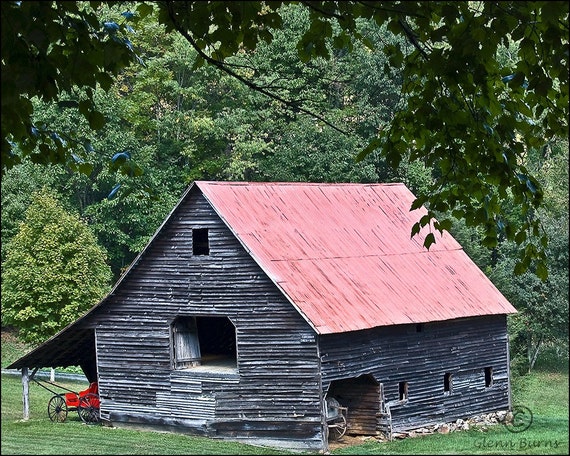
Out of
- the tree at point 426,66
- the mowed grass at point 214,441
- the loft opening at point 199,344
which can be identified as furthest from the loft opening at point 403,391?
the tree at point 426,66

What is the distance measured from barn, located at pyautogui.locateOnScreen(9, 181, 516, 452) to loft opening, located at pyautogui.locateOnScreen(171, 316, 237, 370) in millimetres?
38

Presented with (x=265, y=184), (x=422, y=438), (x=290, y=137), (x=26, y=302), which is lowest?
(x=422, y=438)

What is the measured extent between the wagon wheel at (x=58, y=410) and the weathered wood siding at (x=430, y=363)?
8120 millimetres

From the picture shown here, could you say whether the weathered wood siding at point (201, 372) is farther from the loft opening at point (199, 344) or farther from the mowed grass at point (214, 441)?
the mowed grass at point (214, 441)

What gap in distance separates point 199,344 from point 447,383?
643 cm

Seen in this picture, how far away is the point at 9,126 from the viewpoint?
8516 mm

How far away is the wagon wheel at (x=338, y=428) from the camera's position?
Answer: 86.4 ft

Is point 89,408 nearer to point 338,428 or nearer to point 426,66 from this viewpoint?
point 338,428

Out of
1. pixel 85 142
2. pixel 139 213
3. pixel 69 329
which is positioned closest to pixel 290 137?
pixel 139 213

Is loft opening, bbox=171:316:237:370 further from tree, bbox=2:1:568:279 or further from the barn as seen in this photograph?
tree, bbox=2:1:568:279

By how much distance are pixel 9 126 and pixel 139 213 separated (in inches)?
1641

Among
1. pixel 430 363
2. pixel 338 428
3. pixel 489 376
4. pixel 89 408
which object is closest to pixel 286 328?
pixel 338 428

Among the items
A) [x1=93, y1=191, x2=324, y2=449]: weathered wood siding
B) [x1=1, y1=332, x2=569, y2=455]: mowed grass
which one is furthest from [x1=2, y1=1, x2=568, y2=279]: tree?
[x1=93, y1=191, x2=324, y2=449]: weathered wood siding

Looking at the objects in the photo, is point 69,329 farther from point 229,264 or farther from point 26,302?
point 26,302
